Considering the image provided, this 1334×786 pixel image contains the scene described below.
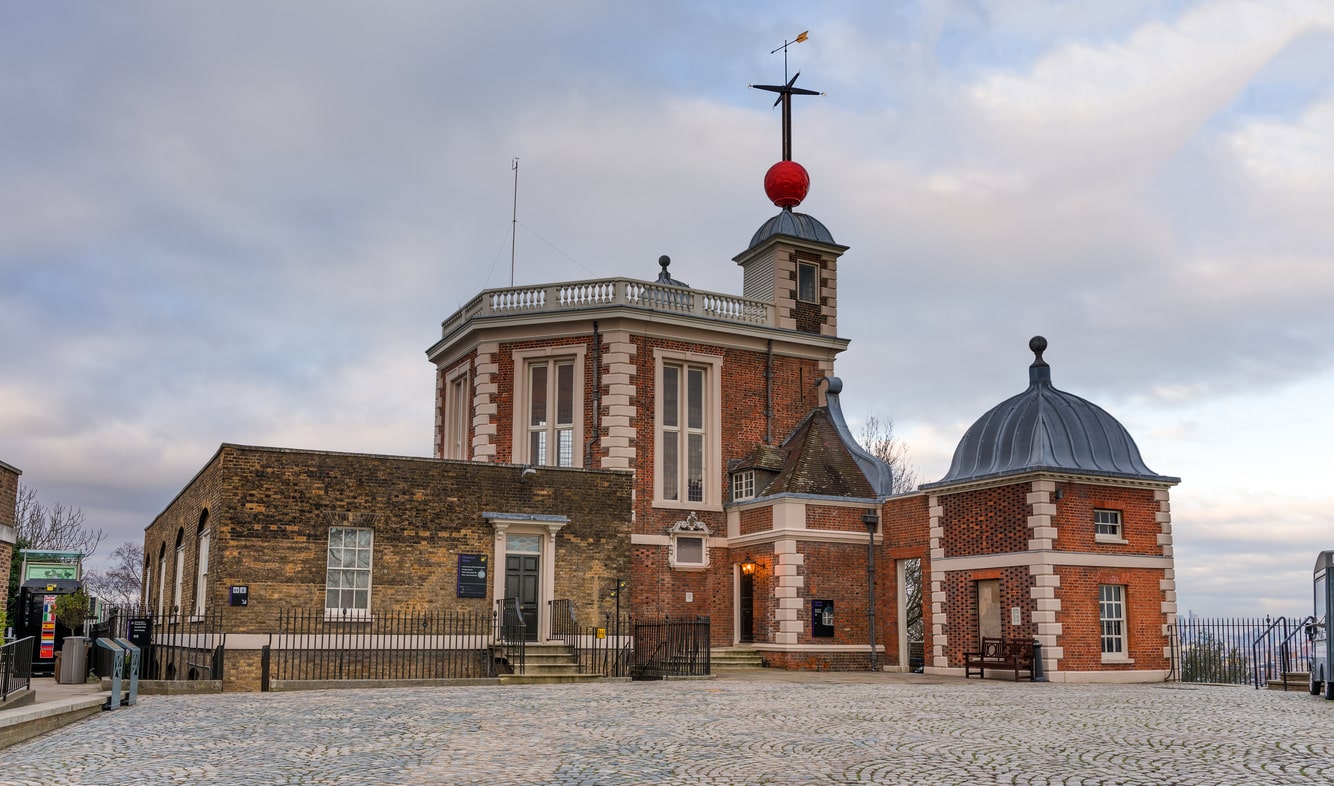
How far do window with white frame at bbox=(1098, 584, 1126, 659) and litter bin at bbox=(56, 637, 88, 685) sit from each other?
19.2 metres

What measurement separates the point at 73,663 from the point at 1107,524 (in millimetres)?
19878

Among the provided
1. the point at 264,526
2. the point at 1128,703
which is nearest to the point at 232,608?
the point at 264,526

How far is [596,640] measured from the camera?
76.7 feet

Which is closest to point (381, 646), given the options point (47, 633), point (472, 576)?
point (472, 576)

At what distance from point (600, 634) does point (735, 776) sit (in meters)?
14.7

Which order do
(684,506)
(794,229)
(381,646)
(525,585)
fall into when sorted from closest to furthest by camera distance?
(381,646), (525,585), (684,506), (794,229)

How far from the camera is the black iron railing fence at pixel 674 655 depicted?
22.3 m

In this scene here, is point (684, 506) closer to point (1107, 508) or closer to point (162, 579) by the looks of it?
point (1107, 508)

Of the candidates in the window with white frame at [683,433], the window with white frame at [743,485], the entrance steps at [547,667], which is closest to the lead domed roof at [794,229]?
the window with white frame at [683,433]

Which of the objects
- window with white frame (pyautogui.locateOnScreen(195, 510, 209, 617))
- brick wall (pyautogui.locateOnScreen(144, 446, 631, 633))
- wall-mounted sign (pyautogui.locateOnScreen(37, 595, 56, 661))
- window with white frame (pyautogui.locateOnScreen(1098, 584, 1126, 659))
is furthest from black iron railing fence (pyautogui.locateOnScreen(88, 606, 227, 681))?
window with white frame (pyautogui.locateOnScreen(1098, 584, 1126, 659))

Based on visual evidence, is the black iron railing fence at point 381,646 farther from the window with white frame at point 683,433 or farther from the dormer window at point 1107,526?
the dormer window at point 1107,526

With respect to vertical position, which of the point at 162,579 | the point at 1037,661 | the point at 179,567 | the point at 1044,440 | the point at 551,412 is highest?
the point at 551,412

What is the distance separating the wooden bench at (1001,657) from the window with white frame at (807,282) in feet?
37.9

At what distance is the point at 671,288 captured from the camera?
3047cm
